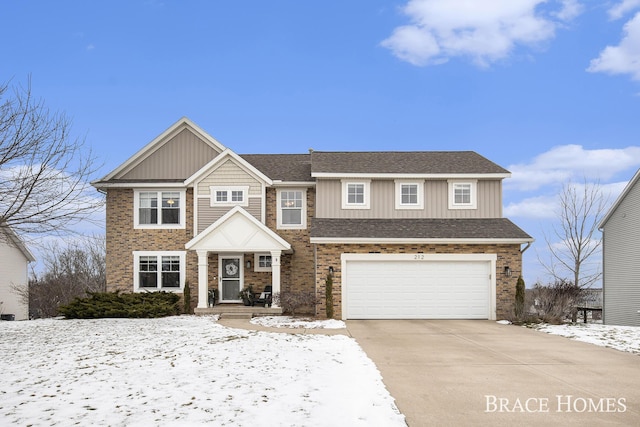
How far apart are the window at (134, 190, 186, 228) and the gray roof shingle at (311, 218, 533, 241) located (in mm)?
5887

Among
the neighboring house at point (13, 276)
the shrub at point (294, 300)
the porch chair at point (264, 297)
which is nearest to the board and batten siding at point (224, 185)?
the porch chair at point (264, 297)

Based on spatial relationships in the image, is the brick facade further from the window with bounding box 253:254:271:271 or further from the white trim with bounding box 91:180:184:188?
the white trim with bounding box 91:180:184:188

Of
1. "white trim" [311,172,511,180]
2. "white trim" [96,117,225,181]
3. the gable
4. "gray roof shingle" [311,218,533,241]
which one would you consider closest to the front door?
the gable

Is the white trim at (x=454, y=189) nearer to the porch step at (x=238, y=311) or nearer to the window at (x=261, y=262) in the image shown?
the window at (x=261, y=262)

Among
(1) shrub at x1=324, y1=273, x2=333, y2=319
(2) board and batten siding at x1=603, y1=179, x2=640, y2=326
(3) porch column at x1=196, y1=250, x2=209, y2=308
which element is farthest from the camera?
(2) board and batten siding at x1=603, y1=179, x2=640, y2=326

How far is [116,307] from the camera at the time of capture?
20.8 m

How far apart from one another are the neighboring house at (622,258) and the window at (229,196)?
16472 millimetres

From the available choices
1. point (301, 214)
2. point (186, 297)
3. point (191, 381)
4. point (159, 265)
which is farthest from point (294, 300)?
point (191, 381)

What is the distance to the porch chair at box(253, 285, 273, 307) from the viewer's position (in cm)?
2259

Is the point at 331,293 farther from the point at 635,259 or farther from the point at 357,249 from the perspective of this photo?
the point at 635,259

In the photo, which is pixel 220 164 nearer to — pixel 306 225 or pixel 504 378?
pixel 306 225

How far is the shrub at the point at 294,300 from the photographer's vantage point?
21.2 m

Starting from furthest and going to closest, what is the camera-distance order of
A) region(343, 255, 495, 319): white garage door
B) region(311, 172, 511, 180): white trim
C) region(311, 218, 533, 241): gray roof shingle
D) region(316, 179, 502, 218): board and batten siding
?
region(316, 179, 502, 218): board and batten siding → region(311, 172, 511, 180): white trim → region(311, 218, 533, 241): gray roof shingle → region(343, 255, 495, 319): white garage door

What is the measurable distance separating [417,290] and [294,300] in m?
4.60
